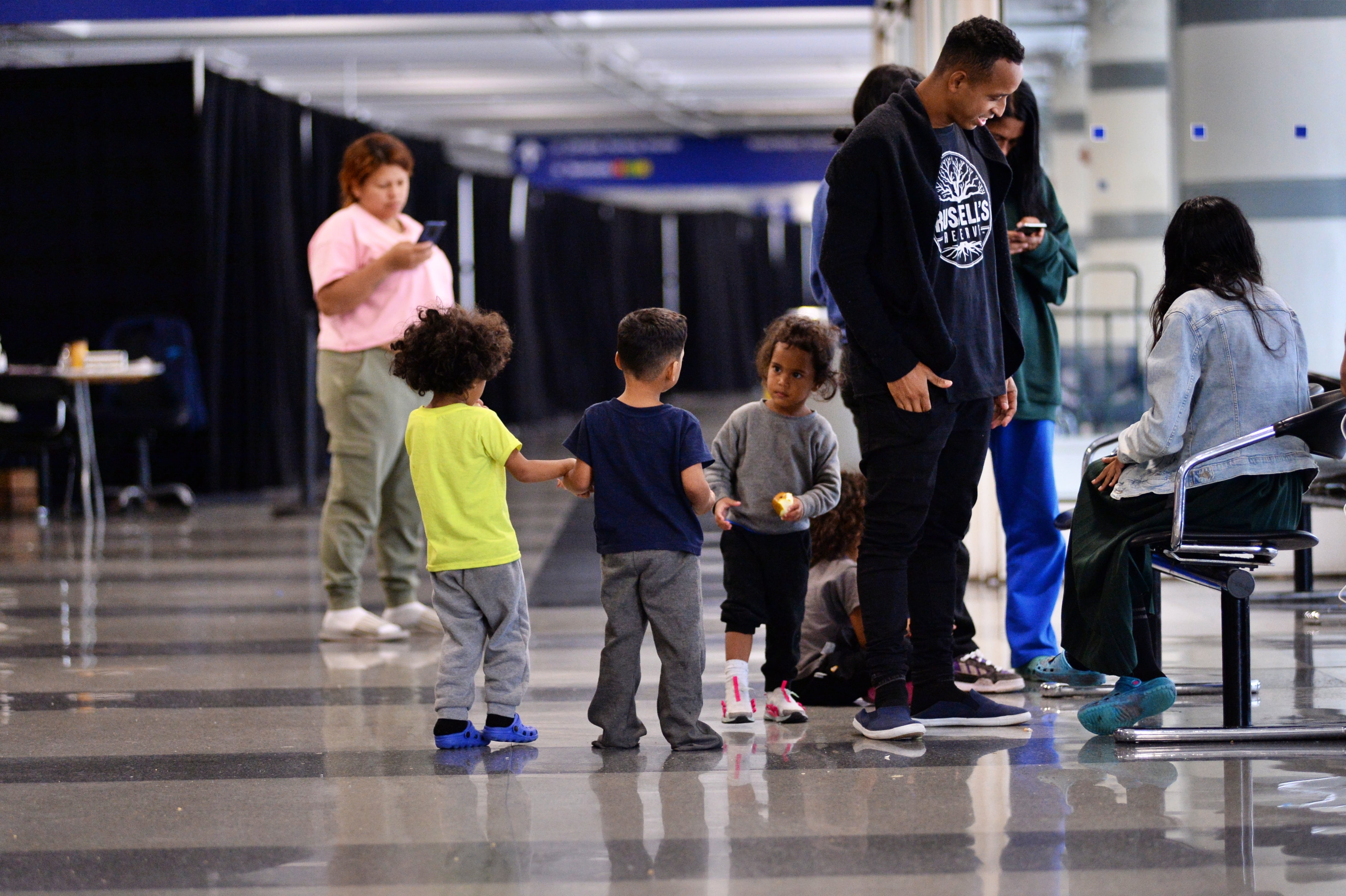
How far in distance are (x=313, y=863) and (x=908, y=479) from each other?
136 centimetres

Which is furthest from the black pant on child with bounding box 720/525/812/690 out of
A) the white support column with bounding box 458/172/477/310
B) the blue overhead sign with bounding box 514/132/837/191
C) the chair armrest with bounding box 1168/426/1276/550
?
the blue overhead sign with bounding box 514/132/837/191

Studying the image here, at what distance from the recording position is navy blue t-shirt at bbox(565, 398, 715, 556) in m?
2.84

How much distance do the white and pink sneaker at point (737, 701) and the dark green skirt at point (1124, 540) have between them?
0.68 meters

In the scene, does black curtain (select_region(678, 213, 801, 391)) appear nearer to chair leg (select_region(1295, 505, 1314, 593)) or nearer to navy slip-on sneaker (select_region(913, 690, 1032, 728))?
chair leg (select_region(1295, 505, 1314, 593))

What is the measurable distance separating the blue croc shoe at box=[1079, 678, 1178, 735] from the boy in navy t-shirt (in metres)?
→ 0.79

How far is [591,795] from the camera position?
258 cm

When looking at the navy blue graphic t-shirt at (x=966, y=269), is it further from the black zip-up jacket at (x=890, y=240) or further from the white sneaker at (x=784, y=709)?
the white sneaker at (x=784, y=709)

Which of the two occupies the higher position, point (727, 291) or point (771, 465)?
point (727, 291)

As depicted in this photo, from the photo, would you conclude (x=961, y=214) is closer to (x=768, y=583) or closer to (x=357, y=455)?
(x=768, y=583)

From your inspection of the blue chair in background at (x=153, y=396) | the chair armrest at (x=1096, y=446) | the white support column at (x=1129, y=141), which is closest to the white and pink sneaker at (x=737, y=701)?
the chair armrest at (x=1096, y=446)

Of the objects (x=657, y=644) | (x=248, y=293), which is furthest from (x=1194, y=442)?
(x=248, y=293)

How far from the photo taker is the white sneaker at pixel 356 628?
4371mm

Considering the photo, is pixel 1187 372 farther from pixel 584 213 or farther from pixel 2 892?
pixel 584 213

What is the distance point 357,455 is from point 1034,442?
2036mm
